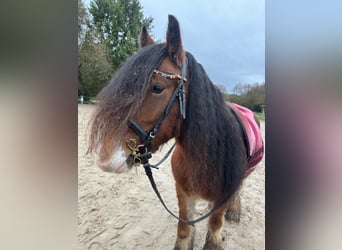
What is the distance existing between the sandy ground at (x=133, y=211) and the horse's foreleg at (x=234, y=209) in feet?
0.06

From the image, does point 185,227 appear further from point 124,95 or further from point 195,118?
point 124,95

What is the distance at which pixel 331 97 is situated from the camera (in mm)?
689

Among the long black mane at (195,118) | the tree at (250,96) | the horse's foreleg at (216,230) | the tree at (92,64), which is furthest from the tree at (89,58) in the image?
the horse's foreleg at (216,230)

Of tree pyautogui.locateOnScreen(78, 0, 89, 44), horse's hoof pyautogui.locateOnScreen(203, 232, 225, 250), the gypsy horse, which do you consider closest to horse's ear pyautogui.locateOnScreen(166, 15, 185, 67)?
the gypsy horse

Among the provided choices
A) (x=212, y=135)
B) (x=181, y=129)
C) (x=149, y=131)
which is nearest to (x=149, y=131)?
(x=149, y=131)

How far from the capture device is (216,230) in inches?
34.0

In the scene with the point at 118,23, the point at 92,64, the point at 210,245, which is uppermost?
the point at 118,23

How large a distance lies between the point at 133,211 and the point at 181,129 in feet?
1.22

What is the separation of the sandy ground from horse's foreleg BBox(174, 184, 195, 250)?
0.02m

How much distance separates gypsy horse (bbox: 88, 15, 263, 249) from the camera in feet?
2.31

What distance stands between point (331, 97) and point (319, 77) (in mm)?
69

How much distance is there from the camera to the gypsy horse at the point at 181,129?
2.31 ft

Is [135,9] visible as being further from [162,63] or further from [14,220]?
[14,220]

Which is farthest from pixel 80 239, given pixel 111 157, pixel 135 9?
pixel 135 9
